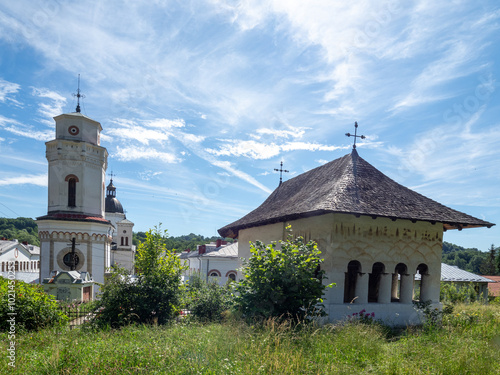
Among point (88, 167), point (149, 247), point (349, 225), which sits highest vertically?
point (88, 167)

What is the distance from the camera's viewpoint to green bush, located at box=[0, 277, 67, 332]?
959 centimetres

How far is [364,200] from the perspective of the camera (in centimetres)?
1138

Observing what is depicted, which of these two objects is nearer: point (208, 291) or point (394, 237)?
point (394, 237)

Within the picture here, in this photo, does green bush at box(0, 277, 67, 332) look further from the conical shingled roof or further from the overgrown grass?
the conical shingled roof

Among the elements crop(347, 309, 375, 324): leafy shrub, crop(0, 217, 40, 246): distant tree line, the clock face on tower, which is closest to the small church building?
crop(347, 309, 375, 324): leafy shrub

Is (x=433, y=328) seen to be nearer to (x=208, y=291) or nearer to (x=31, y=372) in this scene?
(x=208, y=291)

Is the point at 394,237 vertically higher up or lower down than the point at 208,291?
higher up

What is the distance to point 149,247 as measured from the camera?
38.7 feet

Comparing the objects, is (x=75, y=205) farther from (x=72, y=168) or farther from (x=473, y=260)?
(x=473, y=260)

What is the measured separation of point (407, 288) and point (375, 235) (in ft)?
8.12

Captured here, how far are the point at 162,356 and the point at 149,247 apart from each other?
568cm

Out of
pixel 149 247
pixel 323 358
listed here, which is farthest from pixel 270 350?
pixel 149 247

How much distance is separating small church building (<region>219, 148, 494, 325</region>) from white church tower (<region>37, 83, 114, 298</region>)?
731 inches

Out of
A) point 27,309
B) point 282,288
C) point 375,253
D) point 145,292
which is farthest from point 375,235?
point 27,309
